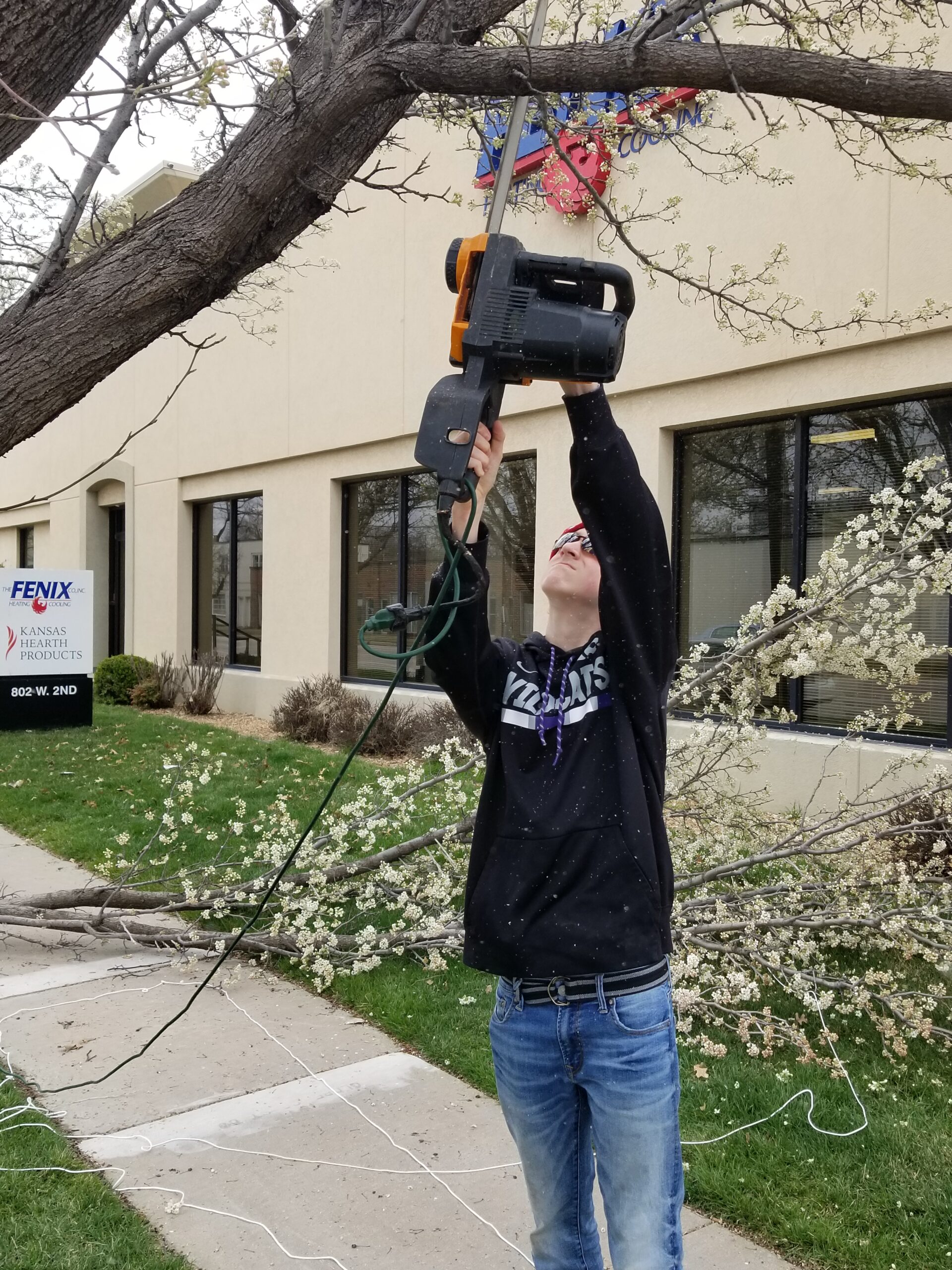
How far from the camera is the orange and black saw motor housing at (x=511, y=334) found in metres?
1.93

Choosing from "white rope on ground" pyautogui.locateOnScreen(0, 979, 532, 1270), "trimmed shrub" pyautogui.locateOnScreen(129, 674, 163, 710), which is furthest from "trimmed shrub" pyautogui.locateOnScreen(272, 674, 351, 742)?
"white rope on ground" pyautogui.locateOnScreen(0, 979, 532, 1270)

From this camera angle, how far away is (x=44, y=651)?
39.5 feet

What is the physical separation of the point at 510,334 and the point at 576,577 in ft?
1.69

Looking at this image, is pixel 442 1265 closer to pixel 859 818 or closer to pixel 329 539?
pixel 859 818

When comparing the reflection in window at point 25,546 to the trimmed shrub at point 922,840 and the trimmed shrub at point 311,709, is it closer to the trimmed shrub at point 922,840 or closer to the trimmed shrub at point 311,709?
the trimmed shrub at point 311,709

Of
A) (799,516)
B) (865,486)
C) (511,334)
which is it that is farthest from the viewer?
(799,516)

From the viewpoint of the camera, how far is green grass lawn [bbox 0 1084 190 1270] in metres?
2.74

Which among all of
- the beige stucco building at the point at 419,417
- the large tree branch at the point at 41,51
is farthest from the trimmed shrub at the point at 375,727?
the large tree branch at the point at 41,51

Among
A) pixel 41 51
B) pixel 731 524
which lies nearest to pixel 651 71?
pixel 41 51

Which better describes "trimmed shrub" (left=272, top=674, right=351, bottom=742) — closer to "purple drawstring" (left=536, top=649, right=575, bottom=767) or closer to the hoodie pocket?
"purple drawstring" (left=536, top=649, right=575, bottom=767)

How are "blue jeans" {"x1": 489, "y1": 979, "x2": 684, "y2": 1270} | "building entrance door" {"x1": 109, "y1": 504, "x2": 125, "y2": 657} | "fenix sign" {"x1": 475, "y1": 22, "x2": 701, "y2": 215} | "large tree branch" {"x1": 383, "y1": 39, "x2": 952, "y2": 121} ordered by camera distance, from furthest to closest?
1. "building entrance door" {"x1": 109, "y1": 504, "x2": 125, "y2": 657}
2. "fenix sign" {"x1": 475, "y1": 22, "x2": 701, "y2": 215}
3. "large tree branch" {"x1": 383, "y1": 39, "x2": 952, "y2": 121}
4. "blue jeans" {"x1": 489, "y1": 979, "x2": 684, "y2": 1270}

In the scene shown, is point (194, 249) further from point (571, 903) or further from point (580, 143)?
point (580, 143)

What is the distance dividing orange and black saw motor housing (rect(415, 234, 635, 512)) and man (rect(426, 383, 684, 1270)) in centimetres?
8

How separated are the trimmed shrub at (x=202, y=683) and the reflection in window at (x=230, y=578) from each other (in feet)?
1.43
